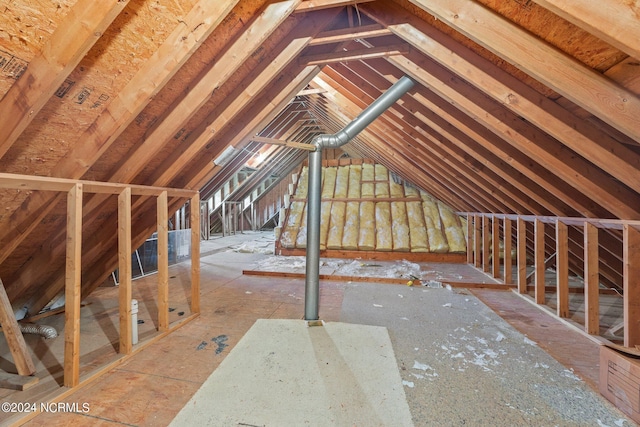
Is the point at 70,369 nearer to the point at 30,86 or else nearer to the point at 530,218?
the point at 30,86

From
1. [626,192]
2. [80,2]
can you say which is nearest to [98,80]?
[80,2]

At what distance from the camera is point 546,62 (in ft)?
4.49

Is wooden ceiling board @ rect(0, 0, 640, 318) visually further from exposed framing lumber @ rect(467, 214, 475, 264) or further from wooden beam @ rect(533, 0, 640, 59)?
exposed framing lumber @ rect(467, 214, 475, 264)

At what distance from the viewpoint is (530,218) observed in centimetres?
348

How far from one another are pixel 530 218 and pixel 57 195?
5.05 m

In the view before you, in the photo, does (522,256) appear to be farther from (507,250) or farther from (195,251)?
(195,251)

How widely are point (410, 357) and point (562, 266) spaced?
7.16 feet

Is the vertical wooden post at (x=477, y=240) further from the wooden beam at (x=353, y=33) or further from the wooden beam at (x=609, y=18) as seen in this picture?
the wooden beam at (x=609, y=18)

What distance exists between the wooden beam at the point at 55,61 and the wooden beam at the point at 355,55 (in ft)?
5.78

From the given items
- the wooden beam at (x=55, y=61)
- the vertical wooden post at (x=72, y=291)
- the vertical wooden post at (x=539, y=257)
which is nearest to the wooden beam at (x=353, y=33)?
the wooden beam at (x=55, y=61)

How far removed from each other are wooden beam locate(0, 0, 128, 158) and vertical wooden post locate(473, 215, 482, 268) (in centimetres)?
587

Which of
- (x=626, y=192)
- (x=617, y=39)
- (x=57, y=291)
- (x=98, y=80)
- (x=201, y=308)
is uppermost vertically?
(x=98, y=80)

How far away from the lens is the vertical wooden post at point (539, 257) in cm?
330

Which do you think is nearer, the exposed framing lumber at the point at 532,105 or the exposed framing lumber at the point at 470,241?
the exposed framing lumber at the point at 532,105
